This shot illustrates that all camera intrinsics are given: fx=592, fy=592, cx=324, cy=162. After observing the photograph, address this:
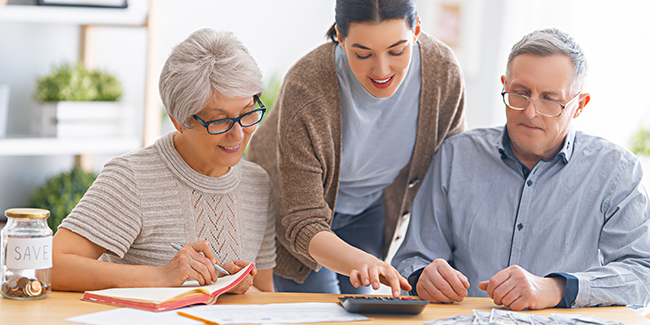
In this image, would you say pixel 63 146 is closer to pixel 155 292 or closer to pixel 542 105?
pixel 155 292

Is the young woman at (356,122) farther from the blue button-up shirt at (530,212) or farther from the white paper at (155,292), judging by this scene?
the white paper at (155,292)

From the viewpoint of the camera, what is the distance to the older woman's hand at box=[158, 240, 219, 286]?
1346mm

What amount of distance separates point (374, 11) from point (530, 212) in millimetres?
729

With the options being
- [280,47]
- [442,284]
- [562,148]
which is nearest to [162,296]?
[442,284]

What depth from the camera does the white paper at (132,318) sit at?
1.12m

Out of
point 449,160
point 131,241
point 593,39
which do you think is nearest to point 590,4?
point 593,39

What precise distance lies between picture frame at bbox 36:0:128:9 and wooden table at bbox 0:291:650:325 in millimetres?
1778

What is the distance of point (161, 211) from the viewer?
1.53 meters

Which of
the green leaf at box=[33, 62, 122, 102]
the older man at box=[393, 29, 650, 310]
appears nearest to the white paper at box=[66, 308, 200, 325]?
the older man at box=[393, 29, 650, 310]

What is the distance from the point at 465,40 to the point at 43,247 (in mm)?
3565

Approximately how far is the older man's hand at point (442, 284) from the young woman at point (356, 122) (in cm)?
12

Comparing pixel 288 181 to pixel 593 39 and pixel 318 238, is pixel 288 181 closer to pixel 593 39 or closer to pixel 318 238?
pixel 318 238

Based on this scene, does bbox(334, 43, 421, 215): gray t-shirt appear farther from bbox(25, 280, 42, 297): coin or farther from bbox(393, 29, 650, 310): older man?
bbox(25, 280, 42, 297): coin

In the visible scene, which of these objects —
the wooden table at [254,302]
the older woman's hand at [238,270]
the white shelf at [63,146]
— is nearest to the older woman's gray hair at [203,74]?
the older woman's hand at [238,270]
